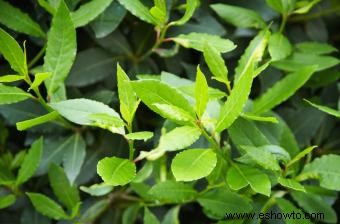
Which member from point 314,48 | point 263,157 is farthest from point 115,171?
point 314,48

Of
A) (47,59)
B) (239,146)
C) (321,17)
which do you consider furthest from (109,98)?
(321,17)

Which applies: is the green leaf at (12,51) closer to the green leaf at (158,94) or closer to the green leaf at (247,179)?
the green leaf at (158,94)

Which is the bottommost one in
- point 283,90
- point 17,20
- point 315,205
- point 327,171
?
point 315,205

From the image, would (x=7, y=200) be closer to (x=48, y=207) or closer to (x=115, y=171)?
(x=48, y=207)

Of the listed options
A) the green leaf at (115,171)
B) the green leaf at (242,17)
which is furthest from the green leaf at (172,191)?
the green leaf at (242,17)

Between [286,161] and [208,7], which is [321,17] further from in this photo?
[286,161]

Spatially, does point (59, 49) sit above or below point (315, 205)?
above
